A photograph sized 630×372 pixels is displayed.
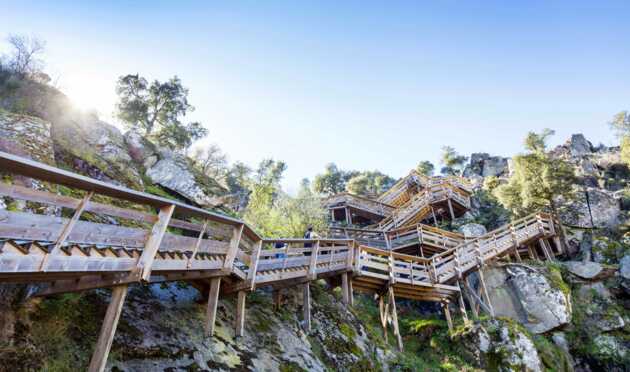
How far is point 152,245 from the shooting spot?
407cm

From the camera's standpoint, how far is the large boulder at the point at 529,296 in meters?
12.7

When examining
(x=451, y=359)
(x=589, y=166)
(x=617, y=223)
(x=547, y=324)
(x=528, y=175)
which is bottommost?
(x=451, y=359)

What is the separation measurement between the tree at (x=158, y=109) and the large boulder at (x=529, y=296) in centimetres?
2328

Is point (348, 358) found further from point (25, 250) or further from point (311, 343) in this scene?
point (25, 250)

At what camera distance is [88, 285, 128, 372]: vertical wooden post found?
3498 millimetres

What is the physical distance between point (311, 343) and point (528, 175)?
18191 millimetres

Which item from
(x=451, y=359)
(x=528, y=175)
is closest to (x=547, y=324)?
(x=451, y=359)

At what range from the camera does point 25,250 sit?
9.35 ft

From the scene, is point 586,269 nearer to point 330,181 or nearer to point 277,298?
point 277,298

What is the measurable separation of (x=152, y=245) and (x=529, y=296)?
1524 cm

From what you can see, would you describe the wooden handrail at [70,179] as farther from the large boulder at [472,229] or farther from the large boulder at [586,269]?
the large boulder at [472,229]

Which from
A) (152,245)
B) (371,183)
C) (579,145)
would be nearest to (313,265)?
(152,245)

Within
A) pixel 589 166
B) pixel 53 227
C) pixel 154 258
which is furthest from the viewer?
pixel 589 166

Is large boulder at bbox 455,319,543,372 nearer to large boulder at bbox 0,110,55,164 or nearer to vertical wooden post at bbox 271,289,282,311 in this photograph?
vertical wooden post at bbox 271,289,282,311
